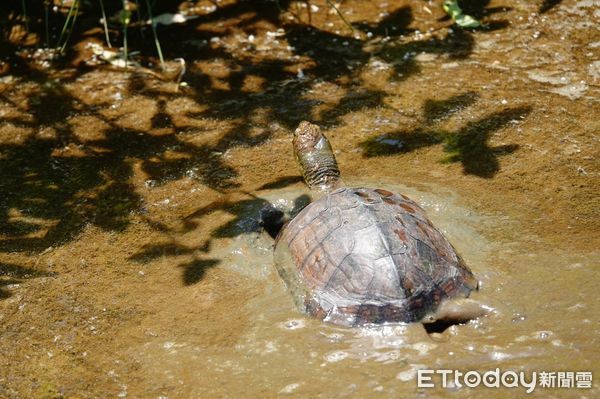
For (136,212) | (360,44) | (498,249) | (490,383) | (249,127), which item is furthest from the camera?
(360,44)

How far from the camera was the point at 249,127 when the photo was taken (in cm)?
605

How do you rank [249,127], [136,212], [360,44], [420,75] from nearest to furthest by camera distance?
[136,212] → [249,127] → [420,75] → [360,44]

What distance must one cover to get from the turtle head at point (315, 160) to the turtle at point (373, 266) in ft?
2.11

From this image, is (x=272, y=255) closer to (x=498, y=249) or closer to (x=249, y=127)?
(x=498, y=249)

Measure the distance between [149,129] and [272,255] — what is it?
210 cm

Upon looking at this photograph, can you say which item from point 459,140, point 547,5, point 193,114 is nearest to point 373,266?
point 459,140

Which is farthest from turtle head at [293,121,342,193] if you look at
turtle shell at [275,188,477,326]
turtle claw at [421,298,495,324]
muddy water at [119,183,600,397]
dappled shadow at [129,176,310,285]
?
turtle claw at [421,298,495,324]

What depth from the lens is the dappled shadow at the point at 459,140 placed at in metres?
5.34

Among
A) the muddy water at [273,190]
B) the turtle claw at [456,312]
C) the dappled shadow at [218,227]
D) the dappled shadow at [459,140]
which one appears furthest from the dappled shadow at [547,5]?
the turtle claw at [456,312]

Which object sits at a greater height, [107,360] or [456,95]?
[456,95]

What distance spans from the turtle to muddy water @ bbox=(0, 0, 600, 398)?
103 mm

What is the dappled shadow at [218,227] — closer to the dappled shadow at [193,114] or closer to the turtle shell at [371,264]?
the dappled shadow at [193,114]

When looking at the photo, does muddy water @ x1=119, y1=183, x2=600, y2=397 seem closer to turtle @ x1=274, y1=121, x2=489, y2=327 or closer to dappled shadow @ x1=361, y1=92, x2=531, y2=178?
turtle @ x1=274, y1=121, x2=489, y2=327

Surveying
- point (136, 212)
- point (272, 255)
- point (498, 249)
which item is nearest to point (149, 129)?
point (136, 212)
